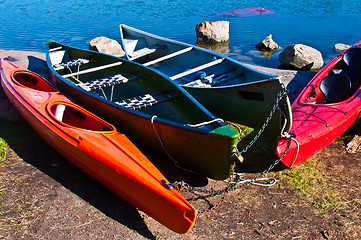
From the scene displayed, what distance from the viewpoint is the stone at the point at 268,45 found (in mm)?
13578

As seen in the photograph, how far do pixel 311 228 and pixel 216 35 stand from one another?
11645 millimetres

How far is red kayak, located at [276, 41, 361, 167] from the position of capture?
574cm

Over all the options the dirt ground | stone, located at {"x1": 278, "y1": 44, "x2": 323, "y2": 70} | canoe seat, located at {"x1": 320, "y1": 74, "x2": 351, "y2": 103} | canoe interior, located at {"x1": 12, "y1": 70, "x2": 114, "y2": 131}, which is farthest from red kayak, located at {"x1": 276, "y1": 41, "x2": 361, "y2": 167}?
canoe interior, located at {"x1": 12, "y1": 70, "x2": 114, "y2": 131}

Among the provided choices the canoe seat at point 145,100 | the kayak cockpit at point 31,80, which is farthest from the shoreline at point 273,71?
the canoe seat at point 145,100

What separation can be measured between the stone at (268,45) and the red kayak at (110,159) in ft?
31.0

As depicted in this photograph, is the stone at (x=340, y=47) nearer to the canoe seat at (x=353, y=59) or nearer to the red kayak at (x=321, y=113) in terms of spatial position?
the canoe seat at (x=353, y=59)

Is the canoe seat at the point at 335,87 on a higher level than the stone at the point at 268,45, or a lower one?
higher

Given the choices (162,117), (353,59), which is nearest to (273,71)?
(353,59)

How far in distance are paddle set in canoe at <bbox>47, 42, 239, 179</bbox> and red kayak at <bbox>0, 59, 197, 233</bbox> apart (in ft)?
1.36

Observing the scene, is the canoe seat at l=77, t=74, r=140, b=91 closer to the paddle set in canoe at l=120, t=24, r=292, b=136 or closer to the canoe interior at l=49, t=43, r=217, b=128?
the canoe interior at l=49, t=43, r=217, b=128

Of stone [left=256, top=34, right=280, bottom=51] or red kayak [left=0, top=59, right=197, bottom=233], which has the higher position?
red kayak [left=0, top=59, right=197, bottom=233]

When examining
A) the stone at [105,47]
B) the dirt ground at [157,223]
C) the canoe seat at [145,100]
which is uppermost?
the canoe seat at [145,100]

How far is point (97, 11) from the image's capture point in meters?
21.5

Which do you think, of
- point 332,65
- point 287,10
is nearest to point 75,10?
point 287,10
